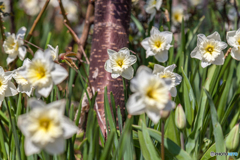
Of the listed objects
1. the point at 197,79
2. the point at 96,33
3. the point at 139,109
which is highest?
the point at 96,33

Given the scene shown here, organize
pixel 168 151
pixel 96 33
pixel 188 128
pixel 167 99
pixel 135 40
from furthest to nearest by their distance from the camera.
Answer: pixel 135 40 → pixel 96 33 → pixel 188 128 → pixel 168 151 → pixel 167 99

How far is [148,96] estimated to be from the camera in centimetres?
62

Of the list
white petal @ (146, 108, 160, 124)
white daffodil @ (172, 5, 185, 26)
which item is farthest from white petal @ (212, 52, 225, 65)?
white daffodil @ (172, 5, 185, 26)

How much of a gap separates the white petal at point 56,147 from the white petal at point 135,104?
196mm

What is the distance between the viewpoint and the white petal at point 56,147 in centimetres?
55

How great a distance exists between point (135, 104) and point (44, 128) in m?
0.25

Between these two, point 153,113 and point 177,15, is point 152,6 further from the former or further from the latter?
point 153,113

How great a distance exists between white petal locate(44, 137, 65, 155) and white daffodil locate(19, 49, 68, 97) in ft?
0.60

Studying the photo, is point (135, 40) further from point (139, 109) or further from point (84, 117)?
point (139, 109)

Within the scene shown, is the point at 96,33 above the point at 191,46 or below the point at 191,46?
above

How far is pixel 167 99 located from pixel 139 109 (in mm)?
81

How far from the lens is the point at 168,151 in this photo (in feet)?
2.77

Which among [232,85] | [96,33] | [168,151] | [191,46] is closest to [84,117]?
[96,33]

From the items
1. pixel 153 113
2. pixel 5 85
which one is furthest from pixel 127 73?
pixel 5 85
